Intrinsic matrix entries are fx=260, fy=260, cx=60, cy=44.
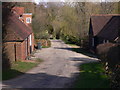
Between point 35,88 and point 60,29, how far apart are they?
61.3 meters

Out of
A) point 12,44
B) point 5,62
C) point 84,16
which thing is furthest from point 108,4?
point 5,62

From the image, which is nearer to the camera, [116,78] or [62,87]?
[116,78]

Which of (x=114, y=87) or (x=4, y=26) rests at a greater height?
(x=4, y=26)

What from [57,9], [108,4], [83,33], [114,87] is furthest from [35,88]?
[57,9]

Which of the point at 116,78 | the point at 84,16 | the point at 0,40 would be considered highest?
the point at 84,16

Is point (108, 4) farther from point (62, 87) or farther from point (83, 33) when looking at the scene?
point (62, 87)

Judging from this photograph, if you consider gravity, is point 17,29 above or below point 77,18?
below

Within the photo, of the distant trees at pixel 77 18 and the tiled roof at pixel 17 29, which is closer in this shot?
the tiled roof at pixel 17 29

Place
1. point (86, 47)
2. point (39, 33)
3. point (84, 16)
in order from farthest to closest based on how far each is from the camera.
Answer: point (84, 16), point (39, 33), point (86, 47)

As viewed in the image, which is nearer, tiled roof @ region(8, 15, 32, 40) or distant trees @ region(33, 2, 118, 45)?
tiled roof @ region(8, 15, 32, 40)

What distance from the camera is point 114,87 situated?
10.4 m

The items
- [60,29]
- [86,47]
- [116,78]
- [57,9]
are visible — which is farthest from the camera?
[57,9]

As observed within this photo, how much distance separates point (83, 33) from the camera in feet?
174

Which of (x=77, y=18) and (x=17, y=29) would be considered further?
(x=77, y=18)
